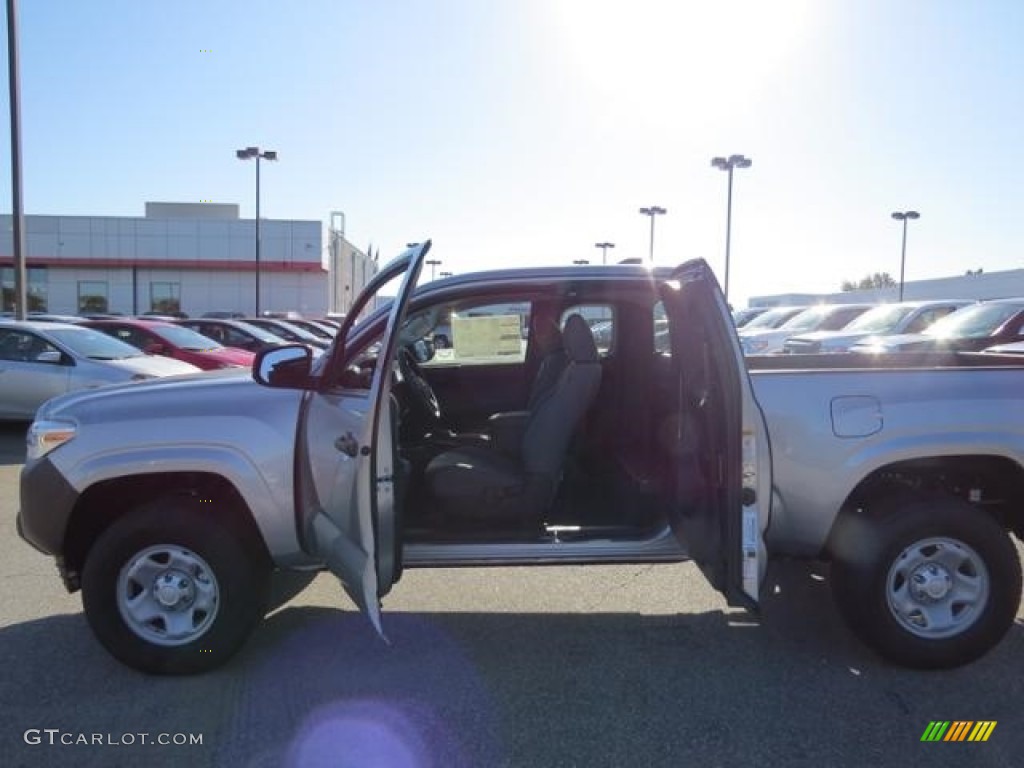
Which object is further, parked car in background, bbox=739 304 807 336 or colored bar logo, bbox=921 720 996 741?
parked car in background, bbox=739 304 807 336

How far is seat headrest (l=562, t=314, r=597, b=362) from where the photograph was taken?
158 inches

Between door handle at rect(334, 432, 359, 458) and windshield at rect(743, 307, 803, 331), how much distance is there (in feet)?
65.1

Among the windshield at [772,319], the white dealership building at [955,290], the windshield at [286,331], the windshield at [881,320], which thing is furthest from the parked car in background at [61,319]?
the white dealership building at [955,290]

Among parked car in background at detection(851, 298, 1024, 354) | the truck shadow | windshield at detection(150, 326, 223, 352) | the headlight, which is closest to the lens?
the truck shadow

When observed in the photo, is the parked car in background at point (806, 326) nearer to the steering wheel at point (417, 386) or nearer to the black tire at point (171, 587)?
the steering wheel at point (417, 386)

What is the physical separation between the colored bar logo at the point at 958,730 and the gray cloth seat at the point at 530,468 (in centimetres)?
186

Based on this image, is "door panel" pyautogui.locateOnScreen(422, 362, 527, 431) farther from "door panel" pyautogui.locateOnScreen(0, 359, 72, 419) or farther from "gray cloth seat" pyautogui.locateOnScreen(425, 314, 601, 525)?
"door panel" pyautogui.locateOnScreen(0, 359, 72, 419)

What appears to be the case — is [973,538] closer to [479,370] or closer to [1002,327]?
[479,370]

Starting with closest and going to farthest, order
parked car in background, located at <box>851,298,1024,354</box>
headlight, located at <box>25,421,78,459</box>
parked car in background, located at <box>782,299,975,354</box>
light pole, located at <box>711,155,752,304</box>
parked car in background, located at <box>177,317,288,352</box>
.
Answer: headlight, located at <box>25,421,78,459</box>
parked car in background, located at <box>851,298,1024,354</box>
parked car in background, located at <box>782,299,975,354</box>
parked car in background, located at <box>177,317,288,352</box>
light pole, located at <box>711,155,752,304</box>

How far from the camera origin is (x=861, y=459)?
11.8ft

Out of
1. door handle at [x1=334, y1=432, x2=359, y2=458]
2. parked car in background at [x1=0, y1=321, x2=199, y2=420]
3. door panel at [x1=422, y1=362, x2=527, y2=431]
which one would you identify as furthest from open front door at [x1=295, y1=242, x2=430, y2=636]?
parked car in background at [x1=0, y1=321, x2=199, y2=420]

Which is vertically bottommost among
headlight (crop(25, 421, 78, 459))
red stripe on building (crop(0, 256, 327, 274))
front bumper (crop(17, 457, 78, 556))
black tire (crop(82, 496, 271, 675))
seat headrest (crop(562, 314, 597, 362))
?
black tire (crop(82, 496, 271, 675))

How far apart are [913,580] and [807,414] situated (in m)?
0.92

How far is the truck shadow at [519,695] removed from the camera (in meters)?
3.07
